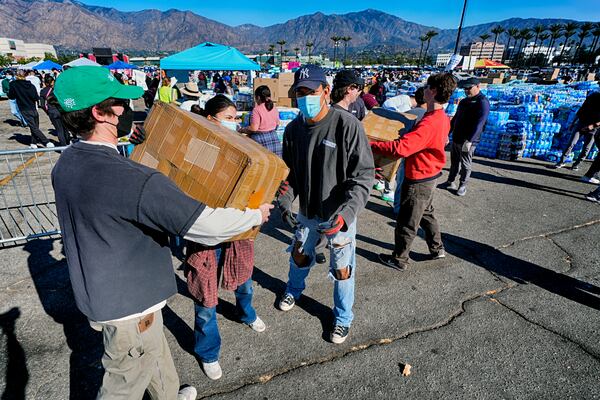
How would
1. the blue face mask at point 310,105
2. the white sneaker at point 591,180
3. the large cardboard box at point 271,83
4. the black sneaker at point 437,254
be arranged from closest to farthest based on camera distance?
the blue face mask at point 310,105 < the black sneaker at point 437,254 < the white sneaker at point 591,180 < the large cardboard box at point 271,83

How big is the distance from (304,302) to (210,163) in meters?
2.20

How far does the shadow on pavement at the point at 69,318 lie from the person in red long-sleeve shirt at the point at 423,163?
320 centimetres

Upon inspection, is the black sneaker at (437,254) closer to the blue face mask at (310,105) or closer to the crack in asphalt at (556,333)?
the crack in asphalt at (556,333)

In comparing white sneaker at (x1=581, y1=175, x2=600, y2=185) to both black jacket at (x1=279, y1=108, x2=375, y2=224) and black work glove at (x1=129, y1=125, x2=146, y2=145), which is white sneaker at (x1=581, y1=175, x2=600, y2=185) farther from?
black work glove at (x1=129, y1=125, x2=146, y2=145)

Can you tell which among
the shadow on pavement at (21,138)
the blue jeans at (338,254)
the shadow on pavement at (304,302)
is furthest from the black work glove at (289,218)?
the shadow on pavement at (21,138)

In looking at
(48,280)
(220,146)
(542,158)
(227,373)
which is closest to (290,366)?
(227,373)

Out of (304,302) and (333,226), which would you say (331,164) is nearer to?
(333,226)

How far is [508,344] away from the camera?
9.55 ft

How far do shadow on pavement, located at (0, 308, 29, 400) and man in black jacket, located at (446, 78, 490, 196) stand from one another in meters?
6.91

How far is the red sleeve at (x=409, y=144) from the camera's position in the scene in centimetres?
325

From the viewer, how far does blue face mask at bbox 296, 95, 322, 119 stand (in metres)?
2.45

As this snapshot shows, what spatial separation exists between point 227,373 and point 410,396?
1433 mm

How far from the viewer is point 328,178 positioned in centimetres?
256

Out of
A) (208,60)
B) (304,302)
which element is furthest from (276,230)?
(208,60)
